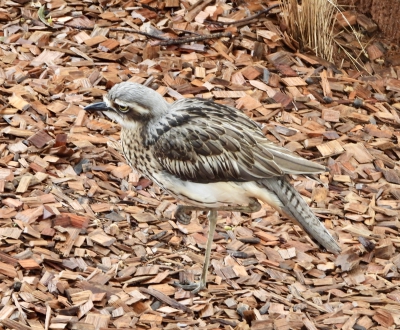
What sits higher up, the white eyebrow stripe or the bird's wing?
the white eyebrow stripe

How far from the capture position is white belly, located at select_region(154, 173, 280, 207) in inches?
203

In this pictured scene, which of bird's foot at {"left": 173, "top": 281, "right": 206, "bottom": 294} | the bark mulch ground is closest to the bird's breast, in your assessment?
the bark mulch ground

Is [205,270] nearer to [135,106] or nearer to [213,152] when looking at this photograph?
[213,152]

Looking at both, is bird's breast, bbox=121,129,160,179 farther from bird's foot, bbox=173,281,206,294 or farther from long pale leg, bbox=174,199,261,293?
bird's foot, bbox=173,281,206,294

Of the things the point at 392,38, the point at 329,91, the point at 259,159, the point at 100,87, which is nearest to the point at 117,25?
the point at 100,87

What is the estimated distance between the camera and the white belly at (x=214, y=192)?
16.9ft

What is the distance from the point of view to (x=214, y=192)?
5.21 m

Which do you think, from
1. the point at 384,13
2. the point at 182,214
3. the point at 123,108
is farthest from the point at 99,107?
the point at 384,13

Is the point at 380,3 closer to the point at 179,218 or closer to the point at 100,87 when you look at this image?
the point at 100,87

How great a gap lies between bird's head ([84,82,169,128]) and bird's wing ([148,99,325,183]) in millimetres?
94

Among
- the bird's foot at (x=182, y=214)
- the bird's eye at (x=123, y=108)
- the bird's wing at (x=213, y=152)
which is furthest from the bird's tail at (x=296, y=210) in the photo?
the bird's eye at (x=123, y=108)

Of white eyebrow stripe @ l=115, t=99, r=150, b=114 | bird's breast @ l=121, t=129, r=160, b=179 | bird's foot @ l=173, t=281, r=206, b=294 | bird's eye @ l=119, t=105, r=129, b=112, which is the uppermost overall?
white eyebrow stripe @ l=115, t=99, r=150, b=114

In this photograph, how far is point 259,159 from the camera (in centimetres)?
519

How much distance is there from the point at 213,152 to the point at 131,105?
0.56 m
